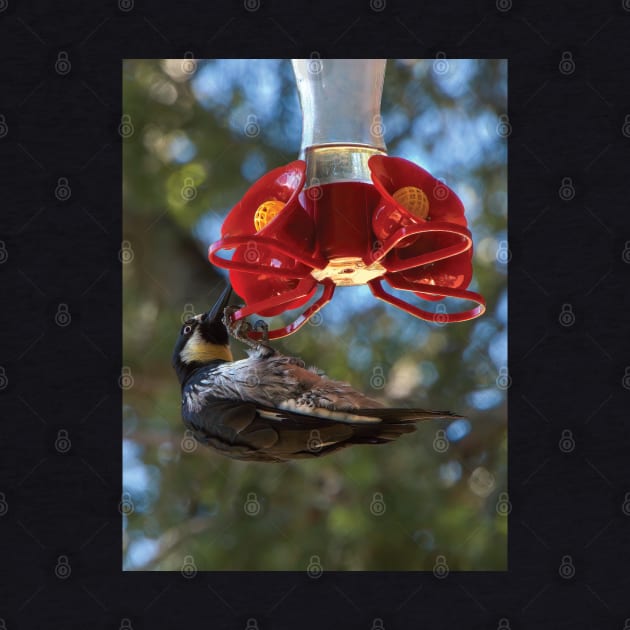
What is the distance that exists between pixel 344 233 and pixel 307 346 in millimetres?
2847

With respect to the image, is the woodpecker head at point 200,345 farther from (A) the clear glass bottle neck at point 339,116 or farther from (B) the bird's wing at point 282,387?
(A) the clear glass bottle neck at point 339,116

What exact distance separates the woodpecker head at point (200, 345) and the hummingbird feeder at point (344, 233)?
749 mm

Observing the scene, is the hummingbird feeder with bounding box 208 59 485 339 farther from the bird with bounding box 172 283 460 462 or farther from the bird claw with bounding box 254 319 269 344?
the bird with bounding box 172 283 460 462

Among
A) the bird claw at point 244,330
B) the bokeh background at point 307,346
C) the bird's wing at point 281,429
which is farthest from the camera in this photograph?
the bokeh background at point 307,346

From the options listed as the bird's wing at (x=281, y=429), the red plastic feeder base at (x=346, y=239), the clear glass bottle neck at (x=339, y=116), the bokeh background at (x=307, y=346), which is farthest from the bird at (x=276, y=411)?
the bokeh background at (x=307, y=346)

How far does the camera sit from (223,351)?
5594mm

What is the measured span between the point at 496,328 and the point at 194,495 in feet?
7.41

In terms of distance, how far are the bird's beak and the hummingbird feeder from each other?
38 cm

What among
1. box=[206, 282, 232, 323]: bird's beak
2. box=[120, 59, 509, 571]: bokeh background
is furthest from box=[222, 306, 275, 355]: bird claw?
box=[120, 59, 509, 571]: bokeh background

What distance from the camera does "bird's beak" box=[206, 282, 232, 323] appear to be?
5137mm

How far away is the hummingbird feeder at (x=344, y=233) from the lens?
4.41 metres

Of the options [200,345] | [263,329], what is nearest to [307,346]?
[200,345]
